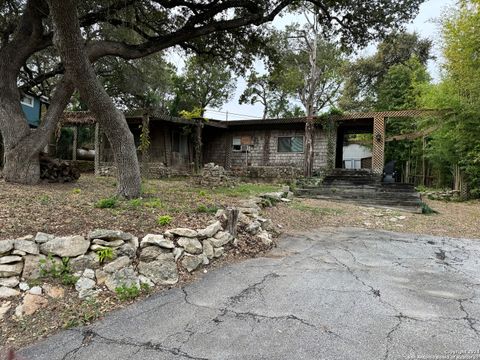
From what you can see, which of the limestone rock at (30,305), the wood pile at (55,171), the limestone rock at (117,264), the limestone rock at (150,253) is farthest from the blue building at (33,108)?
the limestone rock at (30,305)

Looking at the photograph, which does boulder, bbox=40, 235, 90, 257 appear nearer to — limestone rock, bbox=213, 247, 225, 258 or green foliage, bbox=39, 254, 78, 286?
green foliage, bbox=39, 254, 78, 286

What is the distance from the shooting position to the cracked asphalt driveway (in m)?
2.24

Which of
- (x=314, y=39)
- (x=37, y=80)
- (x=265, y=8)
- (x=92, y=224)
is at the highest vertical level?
(x=314, y=39)

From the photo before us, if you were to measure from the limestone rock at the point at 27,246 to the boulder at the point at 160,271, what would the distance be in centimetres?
94

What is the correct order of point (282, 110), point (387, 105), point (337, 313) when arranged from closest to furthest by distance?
1. point (337, 313)
2. point (387, 105)
3. point (282, 110)

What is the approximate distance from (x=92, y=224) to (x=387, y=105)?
20197 millimetres

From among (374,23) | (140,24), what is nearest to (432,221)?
(374,23)

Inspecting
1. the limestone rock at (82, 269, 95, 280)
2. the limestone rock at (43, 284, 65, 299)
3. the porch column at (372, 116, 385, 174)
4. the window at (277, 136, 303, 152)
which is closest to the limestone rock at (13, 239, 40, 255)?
the limestone rock at (43, 284, 65, 299)

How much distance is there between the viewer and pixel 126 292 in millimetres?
3031

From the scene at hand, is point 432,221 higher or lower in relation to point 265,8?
lower

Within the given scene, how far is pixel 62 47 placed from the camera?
16.4 feet

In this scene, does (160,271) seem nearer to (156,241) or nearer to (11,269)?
(156,241)

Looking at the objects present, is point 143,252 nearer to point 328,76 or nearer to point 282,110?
point 328,76

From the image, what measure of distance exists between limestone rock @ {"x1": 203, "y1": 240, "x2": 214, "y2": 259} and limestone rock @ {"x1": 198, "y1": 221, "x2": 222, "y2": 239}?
0.09 meters
